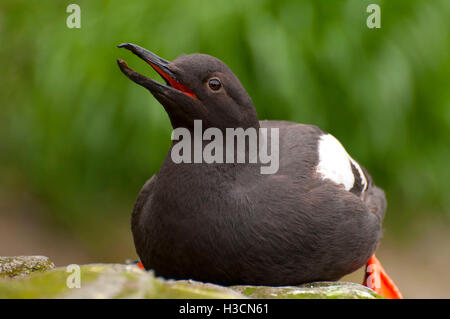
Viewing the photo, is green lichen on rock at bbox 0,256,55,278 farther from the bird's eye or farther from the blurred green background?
the blurred green background

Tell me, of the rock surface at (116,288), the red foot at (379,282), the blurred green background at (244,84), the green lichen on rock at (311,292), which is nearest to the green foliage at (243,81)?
the blurred green background at (244,84)

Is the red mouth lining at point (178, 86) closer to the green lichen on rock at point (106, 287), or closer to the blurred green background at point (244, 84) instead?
the green lichen on rock at point (106, 287)

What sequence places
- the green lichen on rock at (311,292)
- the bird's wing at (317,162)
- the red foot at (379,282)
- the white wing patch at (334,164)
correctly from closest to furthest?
the green lichen on rock at (311,292)
the bird's wing at (317,162)
the white wing patch at (334,164)
the red foot at (379,282)

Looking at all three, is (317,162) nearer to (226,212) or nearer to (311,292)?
(226,212)

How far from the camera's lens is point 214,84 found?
206 cm

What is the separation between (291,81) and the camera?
3.55m

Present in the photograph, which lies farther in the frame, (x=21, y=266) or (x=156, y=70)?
(x=21, y=266)

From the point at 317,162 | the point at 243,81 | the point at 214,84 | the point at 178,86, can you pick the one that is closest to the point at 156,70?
the point at 178,86

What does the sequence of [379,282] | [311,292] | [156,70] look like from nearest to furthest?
1. [311,292]
2. [156,70]
3. [379,282]

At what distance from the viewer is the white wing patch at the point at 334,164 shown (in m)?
2.36

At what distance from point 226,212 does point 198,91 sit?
41 cm

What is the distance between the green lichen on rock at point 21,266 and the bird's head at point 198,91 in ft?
2.28
